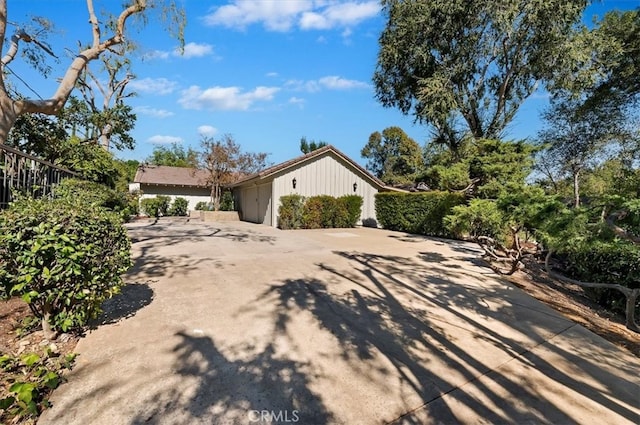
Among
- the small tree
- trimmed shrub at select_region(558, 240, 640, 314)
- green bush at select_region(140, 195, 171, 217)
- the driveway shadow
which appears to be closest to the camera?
the driveway shadow

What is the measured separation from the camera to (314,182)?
55.1 feet

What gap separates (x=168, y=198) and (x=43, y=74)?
59.7ft

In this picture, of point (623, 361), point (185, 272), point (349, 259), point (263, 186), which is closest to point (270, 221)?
point (263, 186)

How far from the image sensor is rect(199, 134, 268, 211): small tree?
74.4 feet

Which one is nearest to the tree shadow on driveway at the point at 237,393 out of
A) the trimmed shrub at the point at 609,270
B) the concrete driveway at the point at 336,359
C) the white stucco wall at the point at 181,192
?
the concrete driveway at the point at 336,359

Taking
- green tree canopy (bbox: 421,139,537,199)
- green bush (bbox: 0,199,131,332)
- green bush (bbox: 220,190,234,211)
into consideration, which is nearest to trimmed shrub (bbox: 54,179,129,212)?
green bush (bbox: 0,199,131,332)

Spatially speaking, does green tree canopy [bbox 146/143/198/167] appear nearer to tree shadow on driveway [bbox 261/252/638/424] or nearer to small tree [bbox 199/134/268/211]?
small tree [bbox 199/134/268/211]

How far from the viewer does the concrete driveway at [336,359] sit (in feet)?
7.29

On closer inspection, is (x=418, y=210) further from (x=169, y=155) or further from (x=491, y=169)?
(x=169, y=155)

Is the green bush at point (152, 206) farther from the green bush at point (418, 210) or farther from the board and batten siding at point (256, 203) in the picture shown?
the green bush at point (418, 210)

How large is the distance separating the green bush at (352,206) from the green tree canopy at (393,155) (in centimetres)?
1765

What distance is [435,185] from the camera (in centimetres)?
1335

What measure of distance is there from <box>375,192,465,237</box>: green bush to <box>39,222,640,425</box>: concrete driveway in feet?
25.8

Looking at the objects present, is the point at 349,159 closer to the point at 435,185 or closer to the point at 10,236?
the point at 435,185
